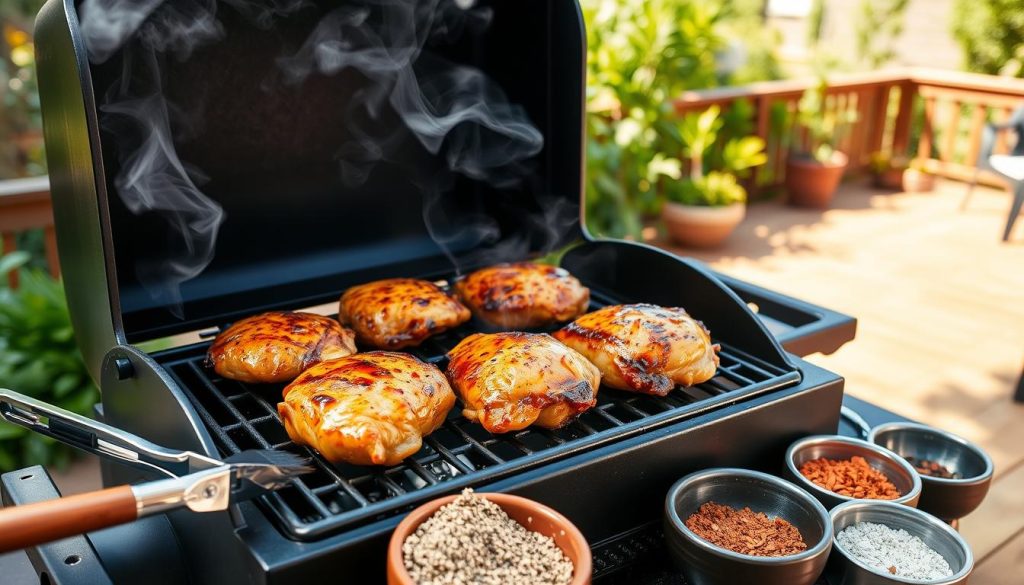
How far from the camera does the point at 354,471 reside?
1515mm

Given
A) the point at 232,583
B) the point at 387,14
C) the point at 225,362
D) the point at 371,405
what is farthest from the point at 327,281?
the point at 232,583

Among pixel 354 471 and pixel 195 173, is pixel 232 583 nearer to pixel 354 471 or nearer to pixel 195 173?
pixel 354 471

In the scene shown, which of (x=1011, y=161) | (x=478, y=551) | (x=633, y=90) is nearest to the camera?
(x=478, y=551)

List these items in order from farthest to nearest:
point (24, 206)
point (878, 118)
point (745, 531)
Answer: point (878, 118)
point (24, 206)
point (745, 531)

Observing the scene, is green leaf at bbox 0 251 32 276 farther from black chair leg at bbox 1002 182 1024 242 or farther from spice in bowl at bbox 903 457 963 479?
black chair leg at bbox 1002 182 1024 242

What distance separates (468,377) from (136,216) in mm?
951

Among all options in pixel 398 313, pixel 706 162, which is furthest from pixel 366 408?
pixel 706 162

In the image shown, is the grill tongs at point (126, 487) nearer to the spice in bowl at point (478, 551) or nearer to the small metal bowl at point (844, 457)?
the spice in bowl at point (478, 551)

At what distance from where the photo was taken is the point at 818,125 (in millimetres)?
8117

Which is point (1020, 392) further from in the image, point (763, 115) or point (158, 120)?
point (158, 120)

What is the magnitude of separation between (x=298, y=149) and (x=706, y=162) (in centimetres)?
560

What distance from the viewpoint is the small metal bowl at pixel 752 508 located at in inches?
50.7

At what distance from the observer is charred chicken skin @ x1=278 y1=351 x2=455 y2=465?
4.53ft

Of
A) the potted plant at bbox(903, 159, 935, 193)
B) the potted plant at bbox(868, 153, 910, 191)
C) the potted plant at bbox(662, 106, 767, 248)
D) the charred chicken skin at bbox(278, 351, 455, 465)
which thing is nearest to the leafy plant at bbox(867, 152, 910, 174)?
the potted plant at bbox(868, 153, 910, 191)
